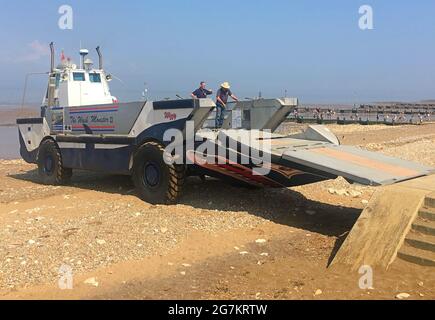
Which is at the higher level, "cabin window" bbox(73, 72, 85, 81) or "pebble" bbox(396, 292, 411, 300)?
"cabin window" bbox(73, 72, 85, 81)

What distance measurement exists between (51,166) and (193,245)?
603 centimetres

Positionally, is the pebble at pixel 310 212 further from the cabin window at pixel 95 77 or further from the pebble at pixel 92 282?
the cabin window at pixel 95 77

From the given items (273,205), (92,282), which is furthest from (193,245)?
(273,205)

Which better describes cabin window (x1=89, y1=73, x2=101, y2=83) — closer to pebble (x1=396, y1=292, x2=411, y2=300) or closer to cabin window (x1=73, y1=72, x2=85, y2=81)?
cabin window (x1=73, y1=72, x2=85, y2=81)

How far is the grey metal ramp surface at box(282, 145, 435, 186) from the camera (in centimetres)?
636

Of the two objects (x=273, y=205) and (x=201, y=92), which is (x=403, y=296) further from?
(x=201, y=92)

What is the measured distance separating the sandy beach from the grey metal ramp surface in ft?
2.87

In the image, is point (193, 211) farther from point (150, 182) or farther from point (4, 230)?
point (4, 230)

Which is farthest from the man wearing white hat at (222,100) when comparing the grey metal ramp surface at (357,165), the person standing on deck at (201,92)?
the grey metal ramp surface at (357,165)

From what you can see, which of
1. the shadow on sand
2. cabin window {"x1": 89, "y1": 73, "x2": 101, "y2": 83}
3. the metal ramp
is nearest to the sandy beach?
the shadow on sand

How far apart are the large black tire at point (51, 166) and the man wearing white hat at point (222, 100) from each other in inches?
145

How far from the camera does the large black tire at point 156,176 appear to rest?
8.16 meters
